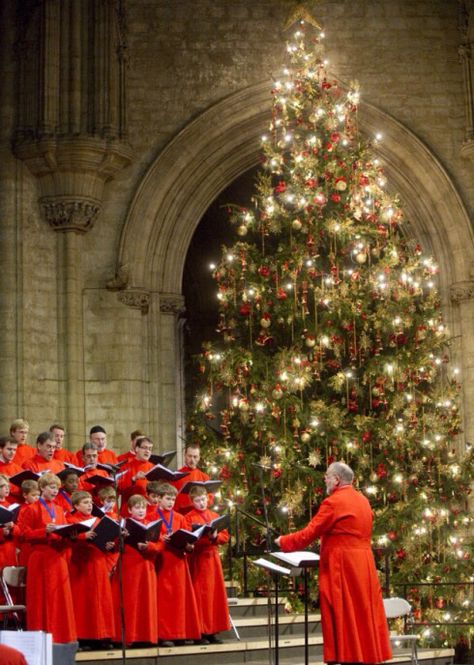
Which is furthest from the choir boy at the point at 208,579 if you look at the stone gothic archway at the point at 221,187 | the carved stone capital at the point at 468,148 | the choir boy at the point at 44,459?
the carved stone capital at the point at 468,148

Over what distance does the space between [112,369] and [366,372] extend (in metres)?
3.27

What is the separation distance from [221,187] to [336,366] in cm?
362

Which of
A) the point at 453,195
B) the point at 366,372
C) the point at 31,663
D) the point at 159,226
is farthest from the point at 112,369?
the point at 31,663

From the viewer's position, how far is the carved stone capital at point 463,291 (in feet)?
50.7

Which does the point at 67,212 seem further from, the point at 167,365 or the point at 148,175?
the point at 167,365

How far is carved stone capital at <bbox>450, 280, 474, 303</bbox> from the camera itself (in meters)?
15.5

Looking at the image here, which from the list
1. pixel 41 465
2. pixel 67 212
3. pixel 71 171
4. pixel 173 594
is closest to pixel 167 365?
pixel 67 212

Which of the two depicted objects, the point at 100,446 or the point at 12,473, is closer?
the point at 12,473

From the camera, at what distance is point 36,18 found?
14.8m

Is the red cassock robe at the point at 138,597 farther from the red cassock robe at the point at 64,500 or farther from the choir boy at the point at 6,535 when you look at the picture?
the choir boy at the point at 6,535

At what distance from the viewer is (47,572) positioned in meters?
9.32

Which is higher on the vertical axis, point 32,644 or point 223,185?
point 223,185

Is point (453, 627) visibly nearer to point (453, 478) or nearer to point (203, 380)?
point (453, 478)

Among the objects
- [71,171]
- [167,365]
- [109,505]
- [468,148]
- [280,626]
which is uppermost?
[468,148]
